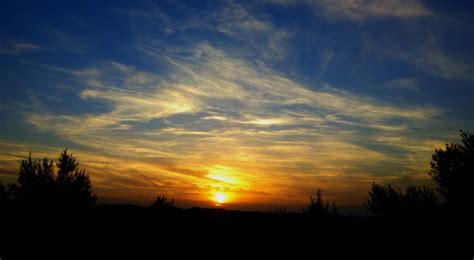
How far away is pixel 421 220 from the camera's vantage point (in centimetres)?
983

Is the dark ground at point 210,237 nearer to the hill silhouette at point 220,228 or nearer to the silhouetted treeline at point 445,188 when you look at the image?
the hill silhouette at point 220,228

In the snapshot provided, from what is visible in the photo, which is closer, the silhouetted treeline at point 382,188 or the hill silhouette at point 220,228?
the hill silhouette at point 220,228

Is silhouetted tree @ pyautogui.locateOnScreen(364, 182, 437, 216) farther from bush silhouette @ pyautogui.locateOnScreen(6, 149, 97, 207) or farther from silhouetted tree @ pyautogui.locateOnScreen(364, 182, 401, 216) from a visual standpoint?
bush silhouette @ pyautogui.locateOnScreen(6, 149, 97, 207)

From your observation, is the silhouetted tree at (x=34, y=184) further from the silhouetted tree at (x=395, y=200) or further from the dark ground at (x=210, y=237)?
the silhouetted tree at (x=395, y=200)

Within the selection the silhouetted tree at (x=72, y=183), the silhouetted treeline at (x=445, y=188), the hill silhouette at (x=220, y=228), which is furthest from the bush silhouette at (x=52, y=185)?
the silhouetted treeline at (x=445, y=188)

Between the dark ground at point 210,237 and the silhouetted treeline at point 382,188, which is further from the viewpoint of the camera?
the silhouetted treeline at point 382,188

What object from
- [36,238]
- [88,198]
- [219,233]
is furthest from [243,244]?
[88,198]

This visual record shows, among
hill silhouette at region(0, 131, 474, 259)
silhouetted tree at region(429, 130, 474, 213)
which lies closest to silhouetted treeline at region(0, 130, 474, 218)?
silhouetted tree at region(429, 130, 474, 213)

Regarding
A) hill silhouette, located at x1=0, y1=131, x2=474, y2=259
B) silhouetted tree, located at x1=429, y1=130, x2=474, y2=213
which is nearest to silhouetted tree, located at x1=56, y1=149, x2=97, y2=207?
Result: hill silhouette, located at x1=0, y1=131, x2=474, y2=259

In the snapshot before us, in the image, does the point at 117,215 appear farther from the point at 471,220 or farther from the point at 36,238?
the point at 471,220

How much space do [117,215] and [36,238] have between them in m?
2.38

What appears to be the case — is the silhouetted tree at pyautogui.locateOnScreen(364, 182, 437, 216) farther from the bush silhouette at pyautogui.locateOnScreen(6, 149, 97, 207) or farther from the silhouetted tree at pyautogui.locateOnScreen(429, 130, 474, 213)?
the bush silhouette at pyautogui.locateOnScreen(6, 149, 97, 207)

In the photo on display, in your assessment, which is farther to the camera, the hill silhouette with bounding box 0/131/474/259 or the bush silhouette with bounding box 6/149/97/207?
the bush silhouette with bounding box 6/149/97/207

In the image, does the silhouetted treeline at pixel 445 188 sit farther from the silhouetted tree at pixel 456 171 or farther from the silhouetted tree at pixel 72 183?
the silhouetted tree at pixel 72 183
